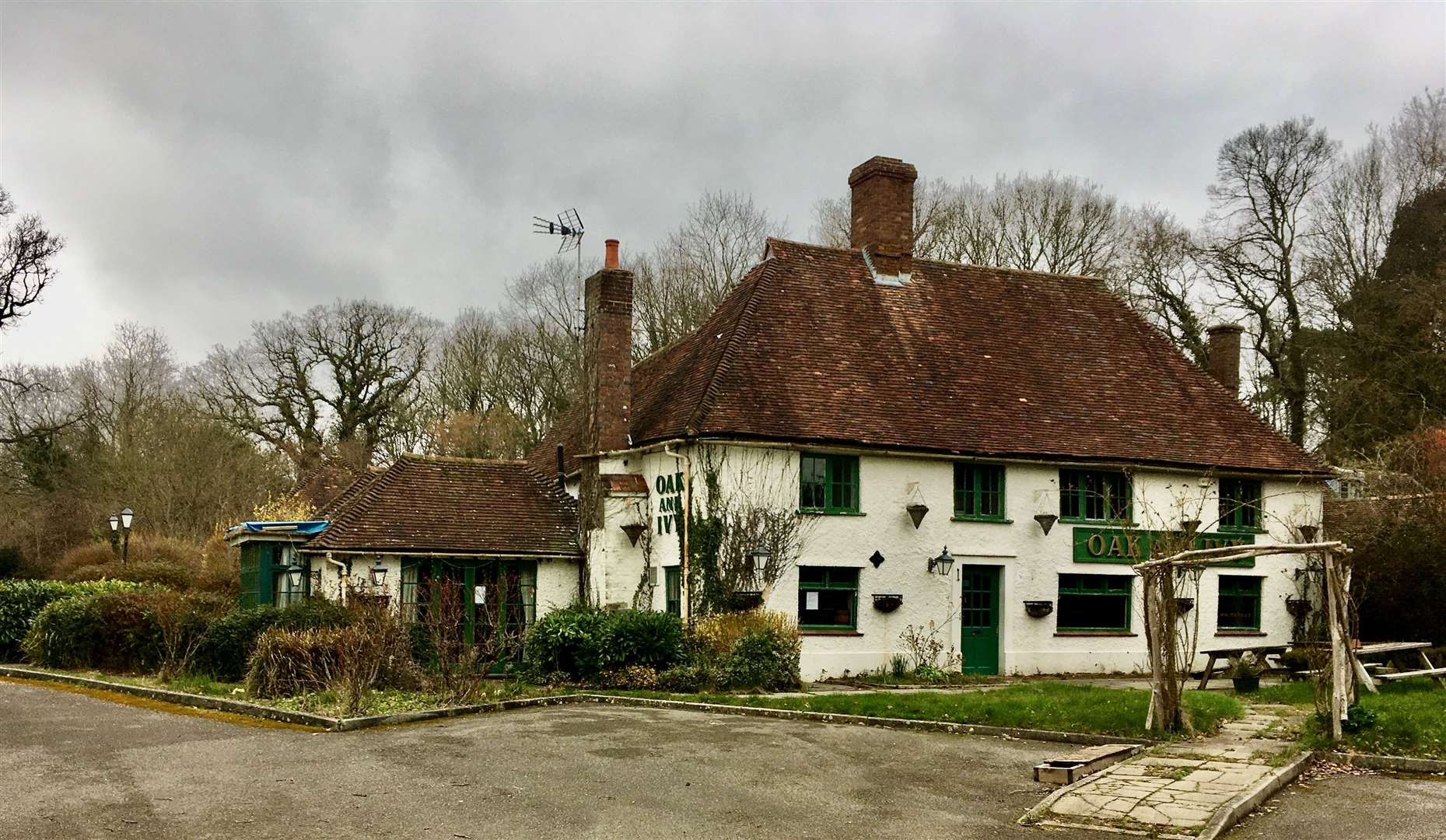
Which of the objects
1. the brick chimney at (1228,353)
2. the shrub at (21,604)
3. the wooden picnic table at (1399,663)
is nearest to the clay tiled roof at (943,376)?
the brick chimney at (1228,353)

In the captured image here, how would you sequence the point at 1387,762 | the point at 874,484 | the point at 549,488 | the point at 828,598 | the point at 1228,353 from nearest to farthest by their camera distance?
the point at 1387,762 → the point at 828,598 → the point at 874,484 → the point at 549,488 → the point at 1228,353

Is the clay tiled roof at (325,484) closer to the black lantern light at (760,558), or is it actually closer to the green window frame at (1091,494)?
the black lantern light at (760,558)

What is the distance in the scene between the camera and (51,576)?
35.1m

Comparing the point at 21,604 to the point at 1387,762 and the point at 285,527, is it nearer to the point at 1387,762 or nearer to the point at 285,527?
the point at 285,527

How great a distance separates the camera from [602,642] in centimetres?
1884

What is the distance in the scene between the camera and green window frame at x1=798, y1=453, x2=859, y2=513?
20.9 m

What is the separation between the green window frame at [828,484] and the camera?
20.9m

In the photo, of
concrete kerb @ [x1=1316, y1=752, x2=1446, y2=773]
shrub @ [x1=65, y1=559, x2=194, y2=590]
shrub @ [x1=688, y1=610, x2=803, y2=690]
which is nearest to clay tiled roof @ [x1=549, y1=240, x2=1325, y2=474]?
shrub @ [x1=688, y1=610, x2=803, y2=690]

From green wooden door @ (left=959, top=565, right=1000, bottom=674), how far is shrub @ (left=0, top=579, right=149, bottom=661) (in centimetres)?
1728

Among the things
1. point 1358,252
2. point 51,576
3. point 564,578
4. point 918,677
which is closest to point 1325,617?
point 918,677

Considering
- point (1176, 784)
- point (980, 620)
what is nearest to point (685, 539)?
point (980, 620)

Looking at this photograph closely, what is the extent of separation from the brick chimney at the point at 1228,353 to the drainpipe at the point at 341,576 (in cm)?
1989

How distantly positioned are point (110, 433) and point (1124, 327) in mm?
38825

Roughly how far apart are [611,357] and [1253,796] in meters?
14.9
